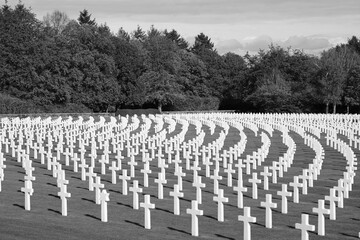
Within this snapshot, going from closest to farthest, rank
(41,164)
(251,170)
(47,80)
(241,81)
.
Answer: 1. (251,170)
2. (41,164)
3. (47,80)
4. (241,81)

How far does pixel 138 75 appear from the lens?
83562mm

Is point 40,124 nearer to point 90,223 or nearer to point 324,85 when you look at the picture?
point 90,223

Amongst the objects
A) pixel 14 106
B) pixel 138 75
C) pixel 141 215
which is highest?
pixel 138 75

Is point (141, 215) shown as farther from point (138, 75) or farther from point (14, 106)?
point (138, 75)

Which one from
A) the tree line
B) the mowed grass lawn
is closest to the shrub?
the tree line

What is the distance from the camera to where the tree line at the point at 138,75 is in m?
71.2

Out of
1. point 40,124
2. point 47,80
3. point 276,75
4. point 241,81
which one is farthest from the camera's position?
point 241,81

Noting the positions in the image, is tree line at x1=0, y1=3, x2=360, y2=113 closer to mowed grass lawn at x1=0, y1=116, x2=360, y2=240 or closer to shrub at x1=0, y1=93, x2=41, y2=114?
shrub at x1=0, y1=93, x2=41, y2=114

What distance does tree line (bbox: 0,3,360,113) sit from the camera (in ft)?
234

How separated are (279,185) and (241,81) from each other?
7449 centimetres

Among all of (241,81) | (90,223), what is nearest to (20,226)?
(90,223)

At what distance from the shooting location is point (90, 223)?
13.5 m

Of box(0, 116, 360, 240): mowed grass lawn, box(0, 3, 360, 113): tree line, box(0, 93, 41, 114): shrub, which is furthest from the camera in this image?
box(0, 3, 360, 113): tree line

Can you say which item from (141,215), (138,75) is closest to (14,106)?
(138,75)
